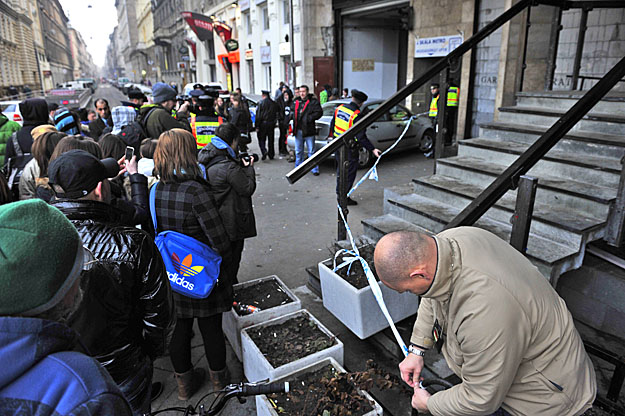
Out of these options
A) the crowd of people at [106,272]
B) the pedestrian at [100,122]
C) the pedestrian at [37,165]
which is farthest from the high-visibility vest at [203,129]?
the pedestrian at [37,165]

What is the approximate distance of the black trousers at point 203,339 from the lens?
280cm

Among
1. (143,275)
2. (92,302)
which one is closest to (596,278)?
(143,275)

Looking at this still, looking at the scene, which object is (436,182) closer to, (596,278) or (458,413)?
(596,278)

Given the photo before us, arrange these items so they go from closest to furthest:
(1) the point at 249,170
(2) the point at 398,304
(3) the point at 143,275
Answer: (3) the point at 143,275, (2) the point at 398,304, (1) the point at 249,170

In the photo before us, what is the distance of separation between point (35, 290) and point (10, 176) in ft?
15.8

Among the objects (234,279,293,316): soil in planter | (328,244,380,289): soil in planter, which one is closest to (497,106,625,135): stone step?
(328,244,380,289): soil in planter

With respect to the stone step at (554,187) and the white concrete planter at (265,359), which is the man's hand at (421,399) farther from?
the stone step at (554,187)

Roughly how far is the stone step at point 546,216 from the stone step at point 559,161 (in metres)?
0.47

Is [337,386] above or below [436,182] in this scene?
below

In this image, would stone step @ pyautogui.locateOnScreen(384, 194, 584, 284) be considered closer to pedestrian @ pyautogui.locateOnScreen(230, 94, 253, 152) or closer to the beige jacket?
the beige jacket

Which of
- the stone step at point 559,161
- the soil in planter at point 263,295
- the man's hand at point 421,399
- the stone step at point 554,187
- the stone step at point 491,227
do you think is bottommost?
the soil in planter at point 263,295

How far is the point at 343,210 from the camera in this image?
414cm

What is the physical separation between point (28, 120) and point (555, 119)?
21.3 ft

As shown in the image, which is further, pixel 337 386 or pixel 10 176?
pixel 10 176
